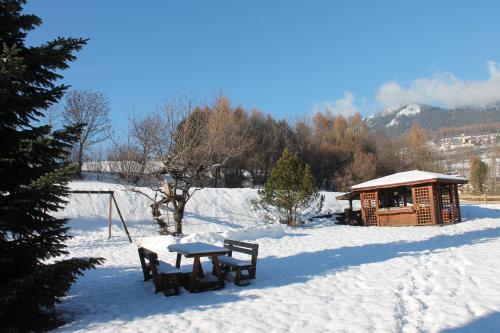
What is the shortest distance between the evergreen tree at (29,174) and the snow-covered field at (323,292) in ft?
2.37

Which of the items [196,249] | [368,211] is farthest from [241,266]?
[368,211]

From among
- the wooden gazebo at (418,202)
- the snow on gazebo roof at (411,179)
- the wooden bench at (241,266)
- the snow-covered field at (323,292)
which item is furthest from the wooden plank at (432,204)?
the wooden bench at (241,266)

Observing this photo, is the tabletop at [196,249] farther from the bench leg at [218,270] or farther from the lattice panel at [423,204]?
the lattice panel at [423,204]

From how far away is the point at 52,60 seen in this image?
625 cm

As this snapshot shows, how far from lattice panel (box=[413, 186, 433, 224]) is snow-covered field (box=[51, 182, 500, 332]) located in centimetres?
565

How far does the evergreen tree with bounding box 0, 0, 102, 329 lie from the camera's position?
527cm

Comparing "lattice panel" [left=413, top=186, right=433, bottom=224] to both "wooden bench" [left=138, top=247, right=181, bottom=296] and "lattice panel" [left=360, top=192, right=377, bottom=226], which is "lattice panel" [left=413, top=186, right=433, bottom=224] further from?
"wooden bench" [left=138, top=247, right=181, bottom=296]

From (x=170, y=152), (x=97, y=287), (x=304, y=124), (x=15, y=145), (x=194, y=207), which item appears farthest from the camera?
(x=304, y=124)

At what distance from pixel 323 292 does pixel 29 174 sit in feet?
15.7

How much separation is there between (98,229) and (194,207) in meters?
5.78

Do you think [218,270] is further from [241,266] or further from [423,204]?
[423,204]

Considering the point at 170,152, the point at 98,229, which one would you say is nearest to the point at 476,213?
the point at 170,152

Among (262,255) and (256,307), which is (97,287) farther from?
(262,255)

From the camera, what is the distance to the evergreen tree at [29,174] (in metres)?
5.27
